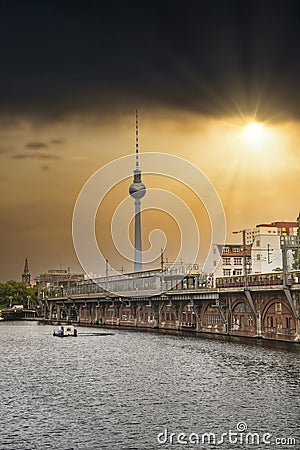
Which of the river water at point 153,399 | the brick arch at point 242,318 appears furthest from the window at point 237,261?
the river water at point 153,399

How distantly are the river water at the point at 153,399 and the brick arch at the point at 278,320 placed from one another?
6.01 meters

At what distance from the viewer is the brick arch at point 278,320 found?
103688 mm

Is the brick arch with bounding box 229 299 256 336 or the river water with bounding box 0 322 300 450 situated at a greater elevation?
the brick arch with bounding box 229 299 256 336

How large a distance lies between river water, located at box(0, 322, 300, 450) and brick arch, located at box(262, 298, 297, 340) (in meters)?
6.01

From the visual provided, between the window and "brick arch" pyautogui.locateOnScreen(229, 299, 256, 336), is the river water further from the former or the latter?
the window

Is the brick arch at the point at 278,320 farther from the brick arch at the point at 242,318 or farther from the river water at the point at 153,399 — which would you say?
the river water at the point at 153,399

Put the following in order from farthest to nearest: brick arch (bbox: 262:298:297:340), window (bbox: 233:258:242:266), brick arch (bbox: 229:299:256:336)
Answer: window (bbox: 233:258:242:266)
brick arch (bbox: 229:299:256:336)
brick arch (bbox: 262:298:297:340)

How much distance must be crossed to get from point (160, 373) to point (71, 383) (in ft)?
39.4

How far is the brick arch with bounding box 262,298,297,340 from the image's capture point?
104 meters

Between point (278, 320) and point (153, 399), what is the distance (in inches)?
2181

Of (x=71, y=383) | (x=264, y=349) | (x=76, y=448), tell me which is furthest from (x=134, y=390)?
(x=264, y=349)

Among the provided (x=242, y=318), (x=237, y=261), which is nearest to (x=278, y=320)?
(x=242, y=318)

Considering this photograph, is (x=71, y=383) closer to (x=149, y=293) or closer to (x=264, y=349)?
(x=264, y=349)

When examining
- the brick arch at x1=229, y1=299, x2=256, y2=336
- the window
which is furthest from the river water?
the window
